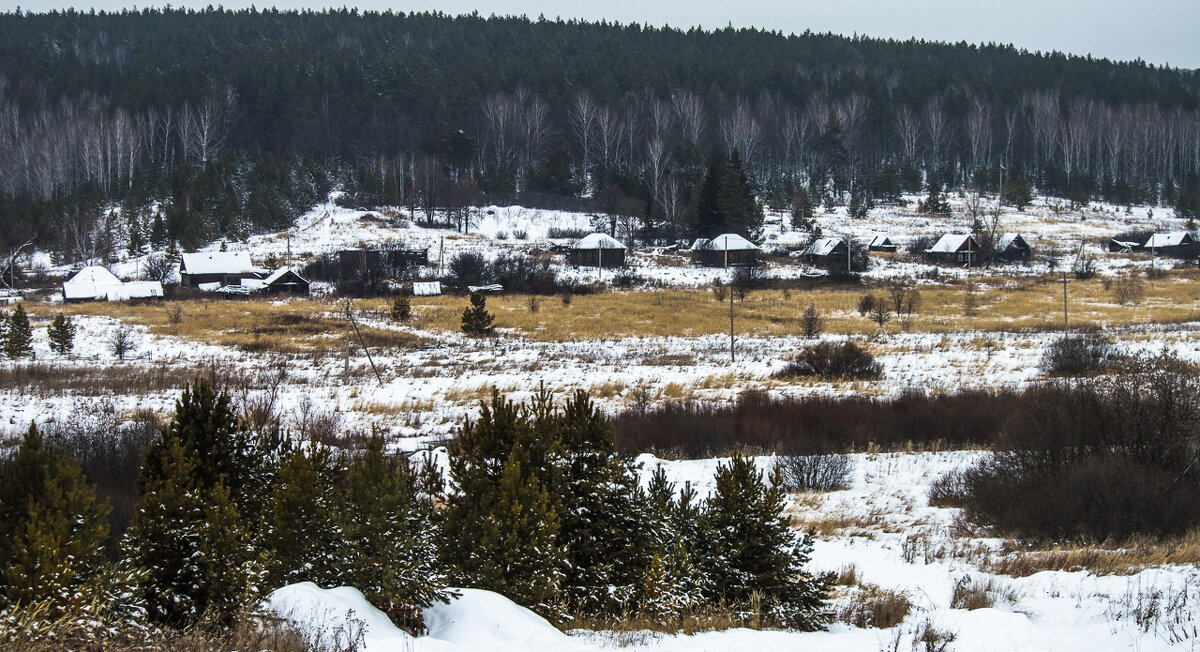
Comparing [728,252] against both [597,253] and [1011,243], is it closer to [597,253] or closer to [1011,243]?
[597,253]

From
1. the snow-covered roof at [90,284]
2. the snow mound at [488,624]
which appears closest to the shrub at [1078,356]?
the snow mound at [488,624]

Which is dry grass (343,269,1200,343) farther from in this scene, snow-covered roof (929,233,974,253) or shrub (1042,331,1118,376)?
snow-covered roof (929,233,974,253)

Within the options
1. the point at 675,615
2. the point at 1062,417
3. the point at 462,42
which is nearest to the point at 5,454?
the point at 675,615

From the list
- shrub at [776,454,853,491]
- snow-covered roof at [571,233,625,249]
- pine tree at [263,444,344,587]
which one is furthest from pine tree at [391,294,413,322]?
pine tree at [263,444,344,587]

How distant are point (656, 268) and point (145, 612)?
57829 mm

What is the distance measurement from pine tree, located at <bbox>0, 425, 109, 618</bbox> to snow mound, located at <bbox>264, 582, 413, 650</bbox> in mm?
1276

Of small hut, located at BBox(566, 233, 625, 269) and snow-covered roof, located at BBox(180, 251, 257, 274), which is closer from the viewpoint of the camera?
snow-covered roof, located at BBox(180, 251, 257, 274)

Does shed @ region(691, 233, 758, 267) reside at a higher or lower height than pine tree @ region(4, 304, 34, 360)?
higher

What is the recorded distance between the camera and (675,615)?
272 inches

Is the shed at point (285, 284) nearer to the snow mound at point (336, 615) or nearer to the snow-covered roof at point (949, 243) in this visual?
the snow-covered roof at point (949, 243)

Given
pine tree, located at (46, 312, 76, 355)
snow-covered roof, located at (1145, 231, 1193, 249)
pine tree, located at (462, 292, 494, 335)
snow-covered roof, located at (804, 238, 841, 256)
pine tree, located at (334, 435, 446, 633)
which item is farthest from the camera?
snow-covered roof, located at (1145, 231, 1193, 249)

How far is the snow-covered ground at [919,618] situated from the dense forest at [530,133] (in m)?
62.2

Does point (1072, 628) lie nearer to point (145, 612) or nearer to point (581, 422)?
point (581, 422)

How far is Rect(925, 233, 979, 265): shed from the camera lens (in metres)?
65.4
